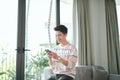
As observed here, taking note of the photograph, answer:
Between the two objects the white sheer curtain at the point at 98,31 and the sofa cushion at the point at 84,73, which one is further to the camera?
the white sheer curtain at the point at 98,31

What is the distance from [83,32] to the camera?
377cm

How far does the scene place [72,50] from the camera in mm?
2320

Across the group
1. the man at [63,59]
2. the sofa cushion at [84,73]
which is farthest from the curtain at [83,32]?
the man at [63,59]

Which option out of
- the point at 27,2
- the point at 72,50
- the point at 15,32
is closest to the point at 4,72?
the point at 15,32

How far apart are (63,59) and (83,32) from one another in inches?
63.4

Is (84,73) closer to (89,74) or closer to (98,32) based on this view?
(89,74)

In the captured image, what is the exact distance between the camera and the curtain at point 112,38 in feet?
12.8

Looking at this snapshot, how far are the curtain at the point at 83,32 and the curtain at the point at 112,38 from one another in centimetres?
43

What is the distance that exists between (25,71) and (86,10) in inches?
66.8

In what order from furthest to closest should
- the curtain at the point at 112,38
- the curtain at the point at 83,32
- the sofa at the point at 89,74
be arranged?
the curtain at the point at 112,38 < the curtain at the point at 83,32 < the sofa at the point at 89,74

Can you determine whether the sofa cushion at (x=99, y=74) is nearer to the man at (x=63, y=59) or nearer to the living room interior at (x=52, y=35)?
the living room interior at (x=52, y=35)

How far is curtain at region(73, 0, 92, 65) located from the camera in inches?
146

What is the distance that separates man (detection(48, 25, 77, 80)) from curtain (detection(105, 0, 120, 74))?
1.76m

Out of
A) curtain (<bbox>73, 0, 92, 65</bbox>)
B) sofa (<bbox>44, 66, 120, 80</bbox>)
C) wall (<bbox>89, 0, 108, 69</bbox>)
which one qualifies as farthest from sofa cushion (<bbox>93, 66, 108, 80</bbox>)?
wall (<bbox>89, 0, 108, 69</bbox>)
